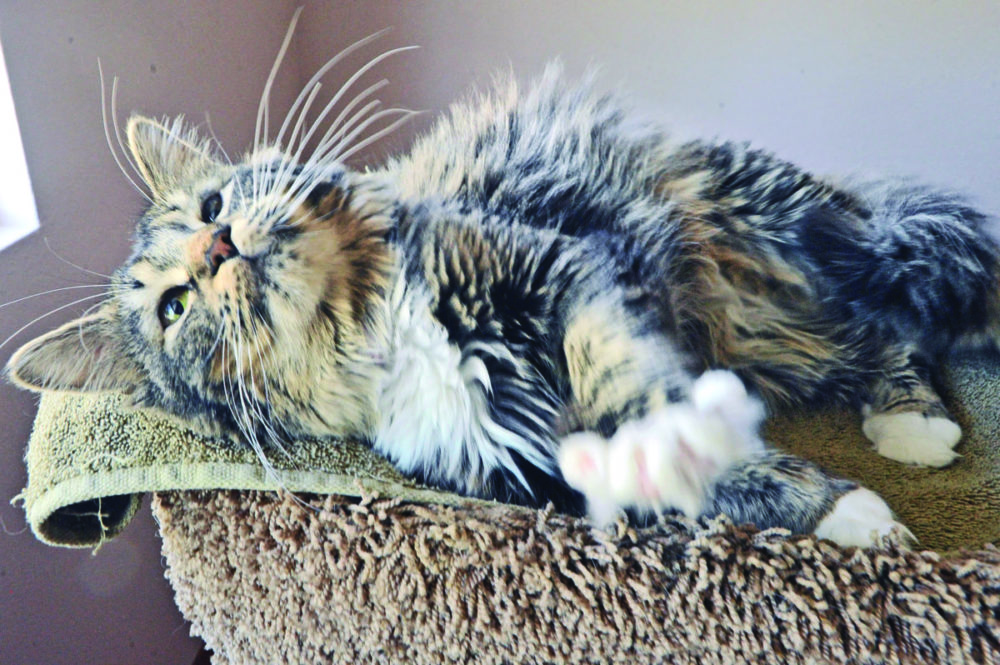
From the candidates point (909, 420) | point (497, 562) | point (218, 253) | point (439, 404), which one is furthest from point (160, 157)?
point (909, 420)

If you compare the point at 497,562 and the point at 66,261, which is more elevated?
the point at 497,562

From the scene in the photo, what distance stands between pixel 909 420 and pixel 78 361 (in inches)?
42.5

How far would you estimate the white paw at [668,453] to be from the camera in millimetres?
631

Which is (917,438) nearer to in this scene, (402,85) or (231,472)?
(231,472)

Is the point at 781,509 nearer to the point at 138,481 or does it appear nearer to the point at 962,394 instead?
the point at 962,394

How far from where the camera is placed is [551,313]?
777 millimetres

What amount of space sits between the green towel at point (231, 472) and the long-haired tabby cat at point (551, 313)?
3 centimetres

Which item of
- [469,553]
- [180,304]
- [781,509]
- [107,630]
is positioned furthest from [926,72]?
[107,630]

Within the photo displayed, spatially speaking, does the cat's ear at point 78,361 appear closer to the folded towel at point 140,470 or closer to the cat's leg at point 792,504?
the folded towel at point 140,470

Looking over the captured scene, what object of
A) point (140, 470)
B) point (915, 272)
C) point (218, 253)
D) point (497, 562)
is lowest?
point (140, 470)

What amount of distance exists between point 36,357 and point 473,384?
52 centimetres

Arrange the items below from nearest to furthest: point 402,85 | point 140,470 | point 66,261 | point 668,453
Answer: point 668,453 < point 140,470 < point 66,261 < point 402,85

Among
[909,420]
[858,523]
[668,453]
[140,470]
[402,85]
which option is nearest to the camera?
[668,453]

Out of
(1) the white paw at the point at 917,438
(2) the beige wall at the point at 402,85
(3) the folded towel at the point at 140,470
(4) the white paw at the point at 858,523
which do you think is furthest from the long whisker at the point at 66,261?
(1) the white paw at the point at 917,438
